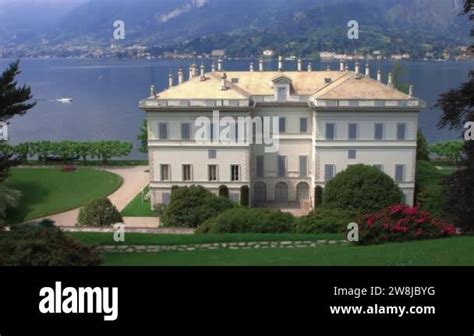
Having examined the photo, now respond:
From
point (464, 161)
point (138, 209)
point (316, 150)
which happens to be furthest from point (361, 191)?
point (464, 161)

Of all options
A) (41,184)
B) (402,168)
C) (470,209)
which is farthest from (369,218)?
(41,184)

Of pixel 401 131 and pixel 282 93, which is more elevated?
pixel 282 93

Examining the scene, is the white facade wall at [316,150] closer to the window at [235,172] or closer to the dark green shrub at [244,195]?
the window at [235,172]

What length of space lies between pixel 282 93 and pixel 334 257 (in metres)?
24.5

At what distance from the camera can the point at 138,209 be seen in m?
36.5

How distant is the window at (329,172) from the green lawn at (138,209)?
9.56 meters

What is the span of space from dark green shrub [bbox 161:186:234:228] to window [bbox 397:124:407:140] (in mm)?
10717

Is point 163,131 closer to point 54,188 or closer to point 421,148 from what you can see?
point 54,188

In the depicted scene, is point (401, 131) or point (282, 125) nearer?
point (401, 131)

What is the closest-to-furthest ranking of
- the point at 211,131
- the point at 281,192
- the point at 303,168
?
the point at 211,131, the point at 303,168, the point at 281,192

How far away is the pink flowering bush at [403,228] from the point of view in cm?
1825

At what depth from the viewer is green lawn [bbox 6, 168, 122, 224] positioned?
3691 centimetres

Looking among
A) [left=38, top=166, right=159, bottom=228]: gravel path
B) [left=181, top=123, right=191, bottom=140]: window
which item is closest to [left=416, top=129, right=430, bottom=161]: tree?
[left=181, top=123, right=191, bottom=140]: window
